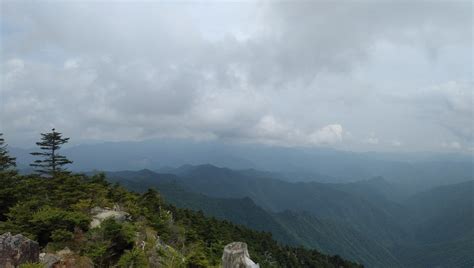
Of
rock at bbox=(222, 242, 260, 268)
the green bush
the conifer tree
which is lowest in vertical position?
the green bush

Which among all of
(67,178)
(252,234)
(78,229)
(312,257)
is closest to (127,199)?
(67,178)

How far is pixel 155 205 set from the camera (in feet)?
138

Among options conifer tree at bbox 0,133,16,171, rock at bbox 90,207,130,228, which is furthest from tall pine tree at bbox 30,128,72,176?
rock at bbox 90,207,130,228

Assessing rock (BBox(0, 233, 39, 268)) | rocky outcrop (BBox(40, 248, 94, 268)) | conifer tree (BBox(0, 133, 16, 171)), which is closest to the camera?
rock (BBox(0, 233, 39, 268))

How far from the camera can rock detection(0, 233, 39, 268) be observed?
51.4ft

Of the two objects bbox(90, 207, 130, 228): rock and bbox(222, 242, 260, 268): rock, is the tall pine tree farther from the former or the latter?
bbox(222, 242, 260, 268): rock

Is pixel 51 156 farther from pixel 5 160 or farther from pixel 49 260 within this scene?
pixel 49 260

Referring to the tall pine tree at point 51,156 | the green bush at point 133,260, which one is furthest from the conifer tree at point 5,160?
the green bush at point 133,260

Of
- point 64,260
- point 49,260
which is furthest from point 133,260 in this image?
point 49,260

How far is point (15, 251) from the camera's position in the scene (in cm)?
1582

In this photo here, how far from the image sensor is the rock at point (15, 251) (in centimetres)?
1566

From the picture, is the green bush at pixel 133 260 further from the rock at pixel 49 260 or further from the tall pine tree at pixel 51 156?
the tall pine tree at pixel 51 156

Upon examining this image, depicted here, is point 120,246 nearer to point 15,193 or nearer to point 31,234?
point 31,234

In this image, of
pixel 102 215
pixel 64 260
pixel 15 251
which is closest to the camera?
pixel 15 251
